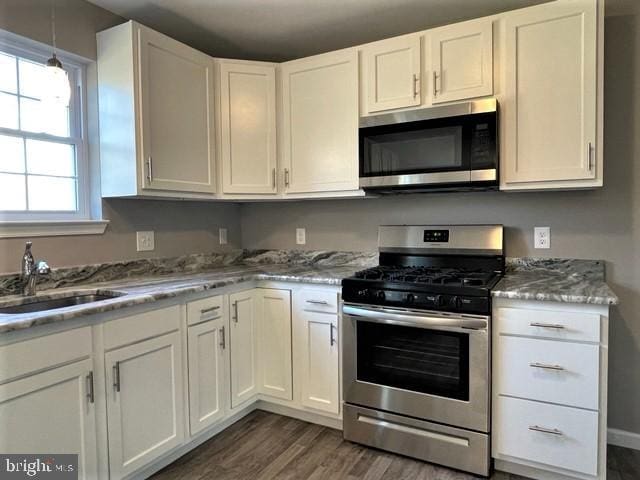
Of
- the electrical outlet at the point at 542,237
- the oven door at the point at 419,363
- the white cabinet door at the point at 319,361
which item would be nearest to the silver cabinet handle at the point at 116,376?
the white cabinet door at the point at 319,361

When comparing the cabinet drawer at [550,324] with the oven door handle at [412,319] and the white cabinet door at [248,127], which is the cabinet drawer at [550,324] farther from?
the white cabinet door at [248,127]

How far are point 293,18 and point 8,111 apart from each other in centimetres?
163

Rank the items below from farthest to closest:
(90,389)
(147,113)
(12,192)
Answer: (147,113)
(12,192)
(90,389)

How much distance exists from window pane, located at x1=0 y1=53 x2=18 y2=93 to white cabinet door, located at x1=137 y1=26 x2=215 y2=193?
0.59m

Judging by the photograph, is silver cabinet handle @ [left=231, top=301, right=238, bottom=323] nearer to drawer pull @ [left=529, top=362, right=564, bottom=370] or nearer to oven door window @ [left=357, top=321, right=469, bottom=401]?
oven door window @ [left=357, top=321, right=469, bottom=401]

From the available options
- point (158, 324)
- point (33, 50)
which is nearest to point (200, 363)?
point (158, 324)

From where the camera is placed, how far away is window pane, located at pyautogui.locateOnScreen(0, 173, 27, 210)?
2025mm

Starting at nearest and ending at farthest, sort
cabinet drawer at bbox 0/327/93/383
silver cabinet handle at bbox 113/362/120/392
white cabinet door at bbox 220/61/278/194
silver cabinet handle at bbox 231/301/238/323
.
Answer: cabinet drawer at bbox 0/327/93/383
silver cabinet handle at bbox 113/362/120/392
silver cabinet handle at bbox 231/301/238/323
white cabinet door at bbox 220/61/278/194

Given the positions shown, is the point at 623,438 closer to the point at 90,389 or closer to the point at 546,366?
the point at 546,366

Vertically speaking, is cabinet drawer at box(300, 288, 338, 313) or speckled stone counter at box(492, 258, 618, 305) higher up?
speckled stone counter at box(492, 258, 618, 305)

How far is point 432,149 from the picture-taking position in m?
2.30

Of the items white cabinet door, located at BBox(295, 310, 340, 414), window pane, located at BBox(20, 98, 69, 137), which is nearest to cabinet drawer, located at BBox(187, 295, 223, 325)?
white cabinet door, located at BBox(295, 310, 340, 414)

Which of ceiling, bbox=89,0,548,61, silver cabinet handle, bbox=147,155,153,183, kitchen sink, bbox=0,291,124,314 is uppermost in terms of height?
ceiling, bbox=89,0,548,61
